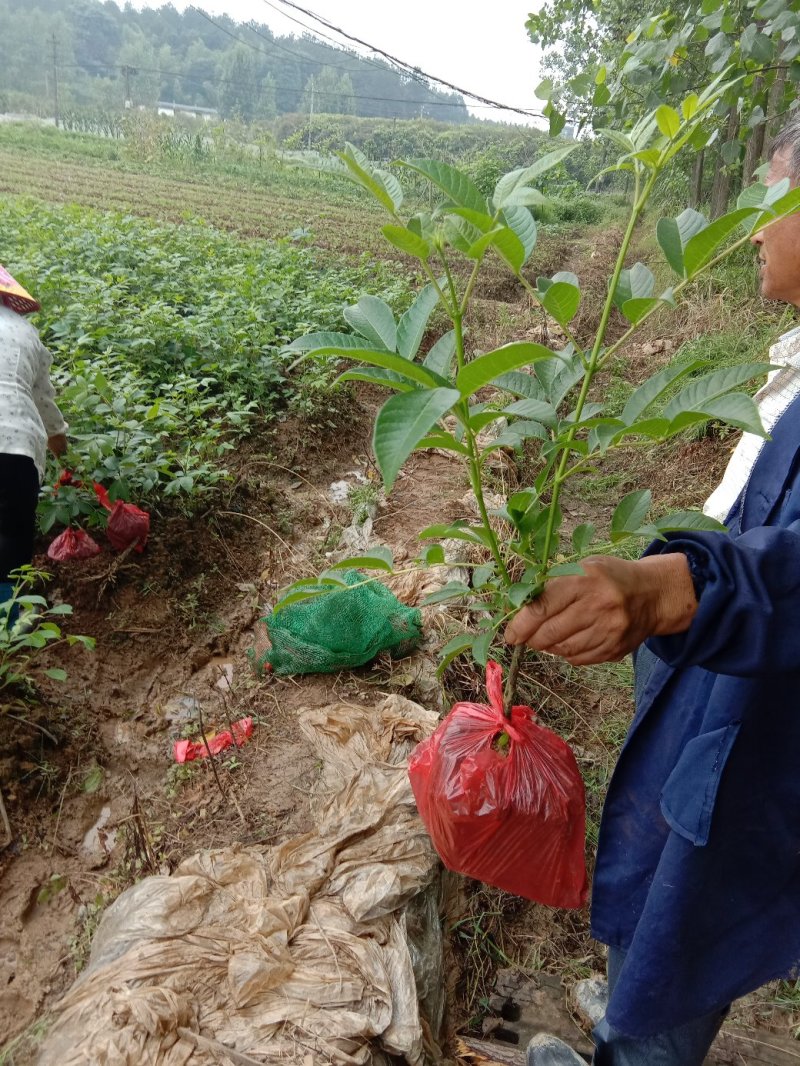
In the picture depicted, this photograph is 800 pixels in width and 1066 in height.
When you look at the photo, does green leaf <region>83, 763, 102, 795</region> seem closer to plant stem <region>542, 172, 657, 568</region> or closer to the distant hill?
plant stem <region>542, 172, 657, 568</region>

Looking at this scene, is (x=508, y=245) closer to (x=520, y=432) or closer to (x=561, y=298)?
(x=561, y=298)

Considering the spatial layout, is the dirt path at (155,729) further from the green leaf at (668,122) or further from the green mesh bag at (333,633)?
the green leaf at (668,122)

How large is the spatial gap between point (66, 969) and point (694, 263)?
193 centimetres

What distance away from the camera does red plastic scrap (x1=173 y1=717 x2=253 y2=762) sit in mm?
2079

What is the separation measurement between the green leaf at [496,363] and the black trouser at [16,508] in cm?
198

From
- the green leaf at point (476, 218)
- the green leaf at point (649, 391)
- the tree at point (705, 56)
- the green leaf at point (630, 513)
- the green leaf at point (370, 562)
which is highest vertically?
the tree at point (705, 56)

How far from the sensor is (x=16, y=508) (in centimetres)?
219

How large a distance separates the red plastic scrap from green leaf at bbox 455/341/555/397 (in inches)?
69.3

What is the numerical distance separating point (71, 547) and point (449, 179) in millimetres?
2380

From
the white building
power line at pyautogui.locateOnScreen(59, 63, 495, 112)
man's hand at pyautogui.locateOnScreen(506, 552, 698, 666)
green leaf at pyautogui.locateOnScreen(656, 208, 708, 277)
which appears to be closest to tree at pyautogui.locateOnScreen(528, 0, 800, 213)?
green leaf at pyautogui.locateOnScreen(656, 208, 708, 277)

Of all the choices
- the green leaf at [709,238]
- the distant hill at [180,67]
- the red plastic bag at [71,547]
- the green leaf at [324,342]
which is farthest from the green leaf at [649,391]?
the distant hill at [180,67]

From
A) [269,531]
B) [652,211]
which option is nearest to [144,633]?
[269,531]

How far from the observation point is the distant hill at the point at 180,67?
10.8m

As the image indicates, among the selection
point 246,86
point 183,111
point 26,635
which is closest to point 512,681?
point 26,635
